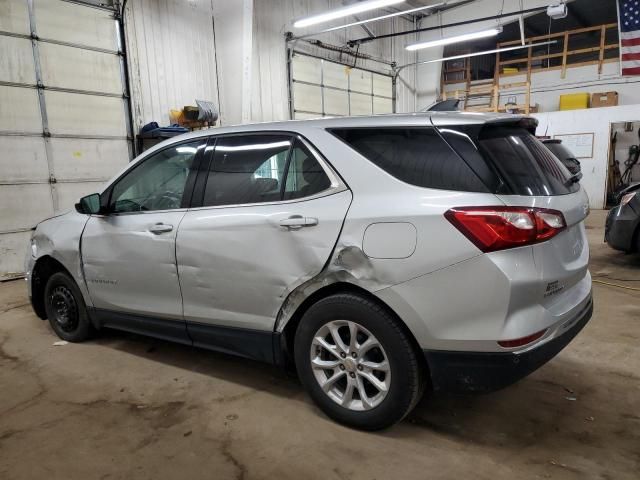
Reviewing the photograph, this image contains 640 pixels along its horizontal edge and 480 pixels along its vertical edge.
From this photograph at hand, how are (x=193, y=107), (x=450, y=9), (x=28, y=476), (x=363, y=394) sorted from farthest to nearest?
(x=450, y=9) < (x=193, y=107) < (x=363, y=394) < (x=28, y=476)

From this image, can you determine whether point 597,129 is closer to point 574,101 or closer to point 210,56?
point 574,101

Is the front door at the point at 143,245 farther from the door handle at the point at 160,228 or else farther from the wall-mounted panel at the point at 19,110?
the wall-mounted panel at the point at 19,110

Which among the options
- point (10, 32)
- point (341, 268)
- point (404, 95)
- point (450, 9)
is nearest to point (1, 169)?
point (10, 32)

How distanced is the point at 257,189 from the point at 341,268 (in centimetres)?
70

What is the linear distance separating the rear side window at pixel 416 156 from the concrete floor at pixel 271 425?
121 cm

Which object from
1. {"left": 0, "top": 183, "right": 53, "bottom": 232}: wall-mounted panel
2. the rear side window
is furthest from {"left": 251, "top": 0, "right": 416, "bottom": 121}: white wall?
the rear side window

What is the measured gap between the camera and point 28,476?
1.99 m

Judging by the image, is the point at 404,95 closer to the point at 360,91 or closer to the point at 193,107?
the point at 360,91

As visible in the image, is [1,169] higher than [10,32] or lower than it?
lower

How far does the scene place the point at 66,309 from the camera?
3.54 m

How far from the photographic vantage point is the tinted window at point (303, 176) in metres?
2.22

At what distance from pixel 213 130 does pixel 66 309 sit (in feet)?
6.44

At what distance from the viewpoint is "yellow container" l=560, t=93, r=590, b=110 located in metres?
13.6

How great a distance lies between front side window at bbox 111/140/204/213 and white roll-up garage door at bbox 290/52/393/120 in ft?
26.8
